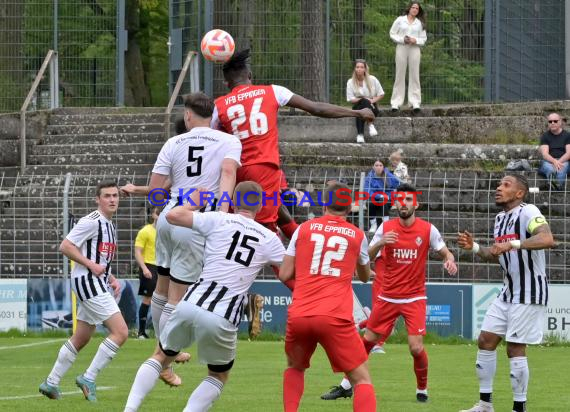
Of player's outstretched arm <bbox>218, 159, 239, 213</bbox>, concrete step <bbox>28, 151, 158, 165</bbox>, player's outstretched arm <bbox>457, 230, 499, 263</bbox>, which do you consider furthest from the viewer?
concrete step <bbox>28, 151, 158, 165</bbox>

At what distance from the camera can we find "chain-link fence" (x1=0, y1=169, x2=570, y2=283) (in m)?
21.2

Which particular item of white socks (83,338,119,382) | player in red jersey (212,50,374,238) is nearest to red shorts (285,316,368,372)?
player in red jersey (212,50,374,238)

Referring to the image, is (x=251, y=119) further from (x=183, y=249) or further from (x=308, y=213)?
(x=308, y=213)

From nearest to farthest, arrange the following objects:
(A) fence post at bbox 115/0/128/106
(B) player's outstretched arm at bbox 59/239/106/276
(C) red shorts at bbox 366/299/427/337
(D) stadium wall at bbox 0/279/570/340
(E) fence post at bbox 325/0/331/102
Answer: (B) player's outstretched arm at bbox 59/239/106/276
(C) red shorts at bbox 366/299/427/337
(D) stadium wall at bbox 0/279/570/340
(E) fence post at bbox 325/0/331/102
(A) fence post at bbox 115/0/128/106

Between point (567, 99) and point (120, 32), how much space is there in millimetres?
9392

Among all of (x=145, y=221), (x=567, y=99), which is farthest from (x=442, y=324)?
(x=567, y=99)

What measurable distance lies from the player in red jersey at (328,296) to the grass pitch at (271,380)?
7.19ft

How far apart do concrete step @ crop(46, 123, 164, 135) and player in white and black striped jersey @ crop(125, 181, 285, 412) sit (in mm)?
16026

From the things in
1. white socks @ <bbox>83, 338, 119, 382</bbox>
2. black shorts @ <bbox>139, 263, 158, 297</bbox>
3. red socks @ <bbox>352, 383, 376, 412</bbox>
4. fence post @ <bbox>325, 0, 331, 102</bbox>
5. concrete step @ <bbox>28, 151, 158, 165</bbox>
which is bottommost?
black shorts @ <bbox>139, 263, 158, 297</bbox>

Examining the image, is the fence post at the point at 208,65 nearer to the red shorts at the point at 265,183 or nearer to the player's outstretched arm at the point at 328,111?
the red shorts at the point at 265,183

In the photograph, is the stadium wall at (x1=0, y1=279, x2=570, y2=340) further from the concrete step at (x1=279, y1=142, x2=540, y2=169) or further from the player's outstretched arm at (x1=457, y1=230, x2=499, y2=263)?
the player's outstretched arm at (x1=457, y1=230, x2=499, y2=263)

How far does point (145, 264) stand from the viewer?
826 inches

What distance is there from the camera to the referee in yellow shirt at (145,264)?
20769mm

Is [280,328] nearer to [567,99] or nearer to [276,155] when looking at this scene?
[567,99]
